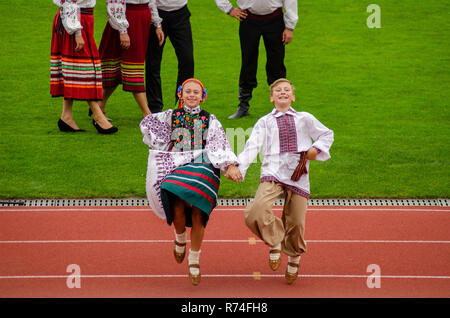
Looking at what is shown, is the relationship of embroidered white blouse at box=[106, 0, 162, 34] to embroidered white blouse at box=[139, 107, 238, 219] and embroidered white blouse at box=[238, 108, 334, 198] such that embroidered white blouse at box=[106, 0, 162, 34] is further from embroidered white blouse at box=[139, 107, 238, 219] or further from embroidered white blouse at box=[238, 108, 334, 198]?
embroidered white blouse at box=[238, 108, 334, 198]

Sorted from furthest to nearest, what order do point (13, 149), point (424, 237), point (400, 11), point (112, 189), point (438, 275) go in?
point (400, 11), point (13, 149), point (112, 189), point (424, 237), point (438, 275)

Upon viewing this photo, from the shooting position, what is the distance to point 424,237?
21.6 ft

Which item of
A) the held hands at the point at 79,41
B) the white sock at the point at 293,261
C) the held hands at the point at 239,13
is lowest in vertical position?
the white sock at the point at 293,261

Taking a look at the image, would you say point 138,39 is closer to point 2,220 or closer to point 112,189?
point 112,189

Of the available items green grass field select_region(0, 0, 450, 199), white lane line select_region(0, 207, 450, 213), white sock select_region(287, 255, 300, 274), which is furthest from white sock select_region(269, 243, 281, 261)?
green grass field select_region(0, 0, 450, 199)

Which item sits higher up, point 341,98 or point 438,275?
point 341,98

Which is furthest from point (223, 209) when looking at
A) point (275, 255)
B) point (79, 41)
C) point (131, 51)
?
Answer: point (131, 51)

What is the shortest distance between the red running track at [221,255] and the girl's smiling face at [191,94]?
1276 mm

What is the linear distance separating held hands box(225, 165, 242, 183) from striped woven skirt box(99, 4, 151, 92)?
410 centimetres

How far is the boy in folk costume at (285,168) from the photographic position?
5434 mm

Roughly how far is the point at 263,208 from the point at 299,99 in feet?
20.8

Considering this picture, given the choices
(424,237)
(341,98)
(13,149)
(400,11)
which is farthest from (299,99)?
(400,11)

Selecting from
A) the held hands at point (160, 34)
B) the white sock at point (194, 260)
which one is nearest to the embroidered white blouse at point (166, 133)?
the white sock at point (194, 260)

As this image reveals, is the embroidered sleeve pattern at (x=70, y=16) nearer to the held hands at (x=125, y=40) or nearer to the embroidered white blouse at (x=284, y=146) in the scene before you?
the held hands at (x=125, y=40)
